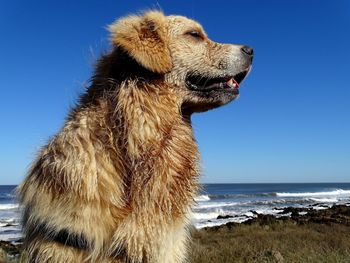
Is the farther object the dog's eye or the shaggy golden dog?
the dog's eye

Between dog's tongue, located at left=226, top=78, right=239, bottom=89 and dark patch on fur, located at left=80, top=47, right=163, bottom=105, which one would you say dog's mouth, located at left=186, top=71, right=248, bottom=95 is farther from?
dark patch on fur, located at left=80, top=47, right=163, bottom=105

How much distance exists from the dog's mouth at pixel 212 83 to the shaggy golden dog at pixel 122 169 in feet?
0.32

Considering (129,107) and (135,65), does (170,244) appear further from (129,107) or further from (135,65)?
(135,65)

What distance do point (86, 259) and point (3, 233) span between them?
2379 cm

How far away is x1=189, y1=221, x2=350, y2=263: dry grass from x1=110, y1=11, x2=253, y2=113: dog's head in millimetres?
1163

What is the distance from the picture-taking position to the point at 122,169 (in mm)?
2641

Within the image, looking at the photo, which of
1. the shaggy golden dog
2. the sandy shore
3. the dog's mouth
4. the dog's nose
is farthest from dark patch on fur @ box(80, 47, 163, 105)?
the sandy shore

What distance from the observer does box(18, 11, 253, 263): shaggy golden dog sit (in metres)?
2.54

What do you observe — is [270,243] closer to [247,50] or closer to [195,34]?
[247,50]

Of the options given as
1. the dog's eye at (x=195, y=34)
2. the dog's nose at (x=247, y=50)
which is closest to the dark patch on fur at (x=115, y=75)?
the dog's eye at (x=195, y=34)

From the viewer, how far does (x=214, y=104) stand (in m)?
3.23

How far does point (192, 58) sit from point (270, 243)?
43.8ft

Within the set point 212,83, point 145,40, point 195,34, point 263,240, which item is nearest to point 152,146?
point 145,40

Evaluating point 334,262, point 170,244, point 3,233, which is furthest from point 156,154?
point 3,233
